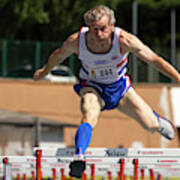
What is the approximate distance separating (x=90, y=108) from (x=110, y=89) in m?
0.59

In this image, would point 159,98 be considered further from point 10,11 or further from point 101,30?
point 101,30

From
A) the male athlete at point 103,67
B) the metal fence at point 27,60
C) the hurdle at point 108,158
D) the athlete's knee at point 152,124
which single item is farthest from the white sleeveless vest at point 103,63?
the metal fence at point 27,60

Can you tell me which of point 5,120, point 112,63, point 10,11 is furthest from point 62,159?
point 10,11

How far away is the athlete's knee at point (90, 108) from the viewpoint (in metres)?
6.56

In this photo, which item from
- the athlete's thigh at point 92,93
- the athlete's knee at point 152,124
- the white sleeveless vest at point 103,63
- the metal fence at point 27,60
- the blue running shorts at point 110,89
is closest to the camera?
the white sleeveless vest at point 103,63

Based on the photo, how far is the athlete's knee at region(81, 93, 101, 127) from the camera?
656 centimetres

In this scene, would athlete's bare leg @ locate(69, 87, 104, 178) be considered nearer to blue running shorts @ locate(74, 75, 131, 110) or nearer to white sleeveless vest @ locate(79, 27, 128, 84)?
blue running shorts @ locate(74, 75, 131, 110)

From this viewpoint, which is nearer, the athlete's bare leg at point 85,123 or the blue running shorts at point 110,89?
the athlete's bare leg at point 85,123

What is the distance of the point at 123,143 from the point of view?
2275cm

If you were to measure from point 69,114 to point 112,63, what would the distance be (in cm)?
1600

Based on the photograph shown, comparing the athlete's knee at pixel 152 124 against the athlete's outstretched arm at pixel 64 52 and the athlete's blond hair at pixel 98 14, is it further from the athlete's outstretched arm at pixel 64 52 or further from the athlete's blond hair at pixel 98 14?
the athlete's blond hair at pixel 98 14

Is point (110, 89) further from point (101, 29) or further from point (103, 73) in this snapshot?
point (101, 29)

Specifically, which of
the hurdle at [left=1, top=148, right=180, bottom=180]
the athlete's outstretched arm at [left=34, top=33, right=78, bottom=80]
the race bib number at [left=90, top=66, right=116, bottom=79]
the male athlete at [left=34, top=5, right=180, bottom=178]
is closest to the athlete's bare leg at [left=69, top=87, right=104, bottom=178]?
the male athlete at [left=34, top=5, right=180, bottom=178]

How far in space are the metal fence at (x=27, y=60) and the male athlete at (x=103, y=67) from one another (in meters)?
15.4
